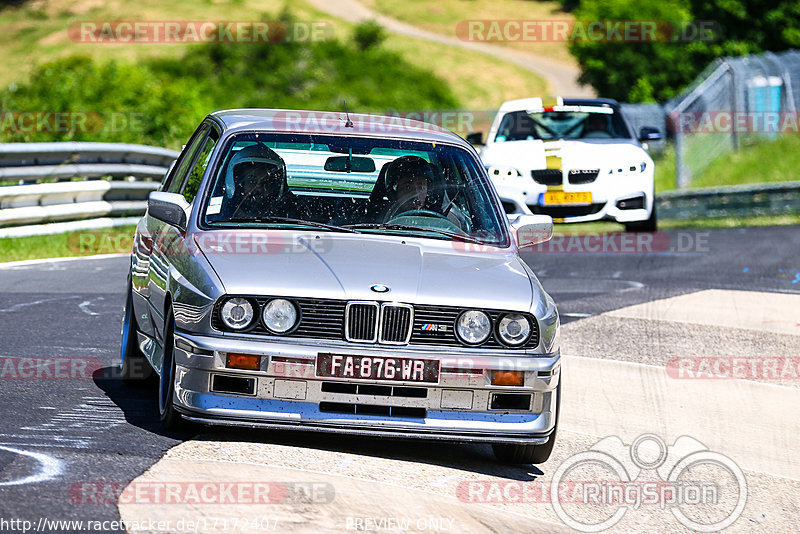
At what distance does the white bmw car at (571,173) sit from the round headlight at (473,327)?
9.31 m

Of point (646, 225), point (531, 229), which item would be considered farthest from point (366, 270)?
point (646, 225)

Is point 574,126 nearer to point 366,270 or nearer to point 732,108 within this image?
point 366,270

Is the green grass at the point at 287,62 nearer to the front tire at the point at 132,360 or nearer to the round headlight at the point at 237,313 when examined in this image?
the front tire at the point at 132,360

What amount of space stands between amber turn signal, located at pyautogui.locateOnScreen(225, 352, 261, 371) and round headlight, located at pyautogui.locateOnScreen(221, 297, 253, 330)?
0.13 meters

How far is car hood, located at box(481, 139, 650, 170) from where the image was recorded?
51.6 ft

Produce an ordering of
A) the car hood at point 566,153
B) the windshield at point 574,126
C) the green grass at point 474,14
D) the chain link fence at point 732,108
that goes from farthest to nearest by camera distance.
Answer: the green grass at point 474,14 < the chain link fence at point 732,108 < the windshield at point 574,126 < the car hood at point 566,153

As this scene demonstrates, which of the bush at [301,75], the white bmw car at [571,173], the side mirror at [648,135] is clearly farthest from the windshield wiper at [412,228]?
the bush at [301,75]

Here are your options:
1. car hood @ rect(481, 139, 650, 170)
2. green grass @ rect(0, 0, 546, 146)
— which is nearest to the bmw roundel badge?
car hood @ rect(481, 139, 650, 170)

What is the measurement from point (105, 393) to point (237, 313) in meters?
1.68

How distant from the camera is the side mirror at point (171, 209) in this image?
6566 millimetres

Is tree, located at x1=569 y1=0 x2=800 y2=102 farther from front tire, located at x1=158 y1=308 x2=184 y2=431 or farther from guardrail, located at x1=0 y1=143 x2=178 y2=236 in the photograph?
front tire, located at x1=158 y1=308 x2=184 y2=431

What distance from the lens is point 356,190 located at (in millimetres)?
7328

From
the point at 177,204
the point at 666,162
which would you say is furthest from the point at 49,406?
the point at 666,162

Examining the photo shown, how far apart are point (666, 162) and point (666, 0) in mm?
17942
